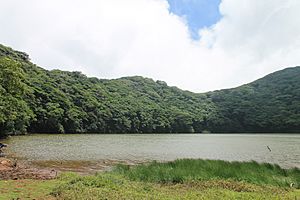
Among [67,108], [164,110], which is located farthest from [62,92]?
[164,110]

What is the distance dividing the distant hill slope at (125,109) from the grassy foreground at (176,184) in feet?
154

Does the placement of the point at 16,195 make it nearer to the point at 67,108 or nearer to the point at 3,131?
the point at 3,131

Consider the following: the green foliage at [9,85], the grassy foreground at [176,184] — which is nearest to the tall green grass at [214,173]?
the grassy foreground at [176,184]

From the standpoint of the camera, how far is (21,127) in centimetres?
7706

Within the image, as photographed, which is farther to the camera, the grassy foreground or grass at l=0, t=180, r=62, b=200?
the grassy foreground

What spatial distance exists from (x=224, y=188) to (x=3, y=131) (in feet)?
175

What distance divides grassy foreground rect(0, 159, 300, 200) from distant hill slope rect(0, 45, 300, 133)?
4703cm

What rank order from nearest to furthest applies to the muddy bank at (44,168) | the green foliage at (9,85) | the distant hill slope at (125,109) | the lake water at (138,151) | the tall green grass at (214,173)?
the tall green grass at (214,173) → the muddy bank at (44,168) → the lake water at (138,151) → the green foliage at (9,85) → the distant hill slope at (125,109)

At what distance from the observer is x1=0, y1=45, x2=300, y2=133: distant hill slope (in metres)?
102

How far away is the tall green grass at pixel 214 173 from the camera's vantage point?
18.9 metres

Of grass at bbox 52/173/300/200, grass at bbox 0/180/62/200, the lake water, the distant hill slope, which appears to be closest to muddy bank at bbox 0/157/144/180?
grass at bbox 0/180/62/200

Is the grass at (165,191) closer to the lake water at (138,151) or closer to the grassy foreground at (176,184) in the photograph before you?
the grassy foreground at (176,184)

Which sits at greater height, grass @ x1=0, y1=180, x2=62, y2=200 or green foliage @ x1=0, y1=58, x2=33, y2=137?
green foliage @ x1=0, y1=58, x2=33, y2=137

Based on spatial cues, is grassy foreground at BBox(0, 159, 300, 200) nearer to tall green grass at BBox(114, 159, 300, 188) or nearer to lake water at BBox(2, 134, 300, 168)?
tall green grass at BBox(114, 159, 300, 188)
